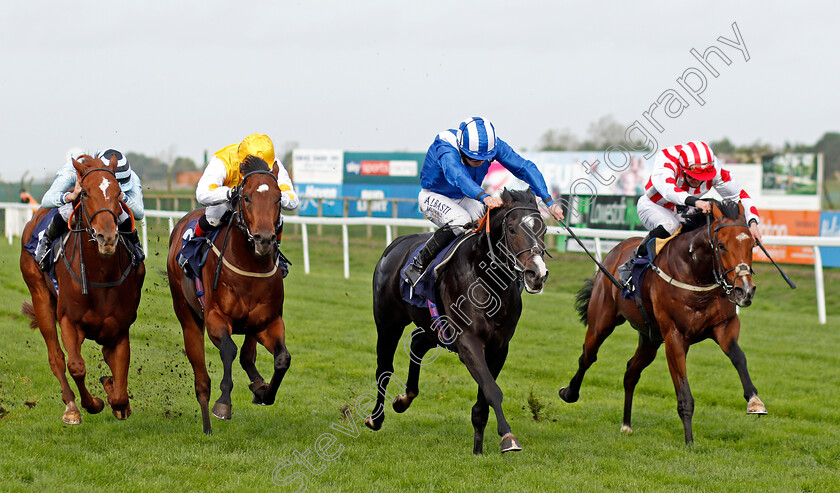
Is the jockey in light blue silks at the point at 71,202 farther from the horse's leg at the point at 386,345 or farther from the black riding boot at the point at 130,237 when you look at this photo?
the horse's leg at the point at 386,345

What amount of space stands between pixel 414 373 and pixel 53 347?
2.36 meters

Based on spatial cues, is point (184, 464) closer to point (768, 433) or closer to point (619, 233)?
point (768, 433)

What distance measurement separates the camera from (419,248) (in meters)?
5.48

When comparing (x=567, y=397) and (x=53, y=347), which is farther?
(x=567, y=397)

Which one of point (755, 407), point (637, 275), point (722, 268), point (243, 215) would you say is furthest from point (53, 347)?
point (755, 407)

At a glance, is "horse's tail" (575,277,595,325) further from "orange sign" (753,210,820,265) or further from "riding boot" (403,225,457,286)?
"orange sign" (753,210,820,265)

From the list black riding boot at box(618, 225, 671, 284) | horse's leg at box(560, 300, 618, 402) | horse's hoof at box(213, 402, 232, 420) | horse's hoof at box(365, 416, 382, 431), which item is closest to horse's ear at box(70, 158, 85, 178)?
horse's hoof at box(213, 402, 232, 420)

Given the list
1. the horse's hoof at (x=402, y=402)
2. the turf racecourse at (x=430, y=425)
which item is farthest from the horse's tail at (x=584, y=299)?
the horse's hoof at (x=402, y=402)

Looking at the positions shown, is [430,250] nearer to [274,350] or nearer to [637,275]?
[274,350]

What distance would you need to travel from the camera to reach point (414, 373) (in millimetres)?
5719

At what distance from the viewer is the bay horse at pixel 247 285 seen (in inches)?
188

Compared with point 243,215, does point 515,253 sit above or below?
below

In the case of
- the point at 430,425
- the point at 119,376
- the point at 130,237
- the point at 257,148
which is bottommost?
the point at 430,425

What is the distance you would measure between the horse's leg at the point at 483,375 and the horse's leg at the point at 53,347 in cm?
239
